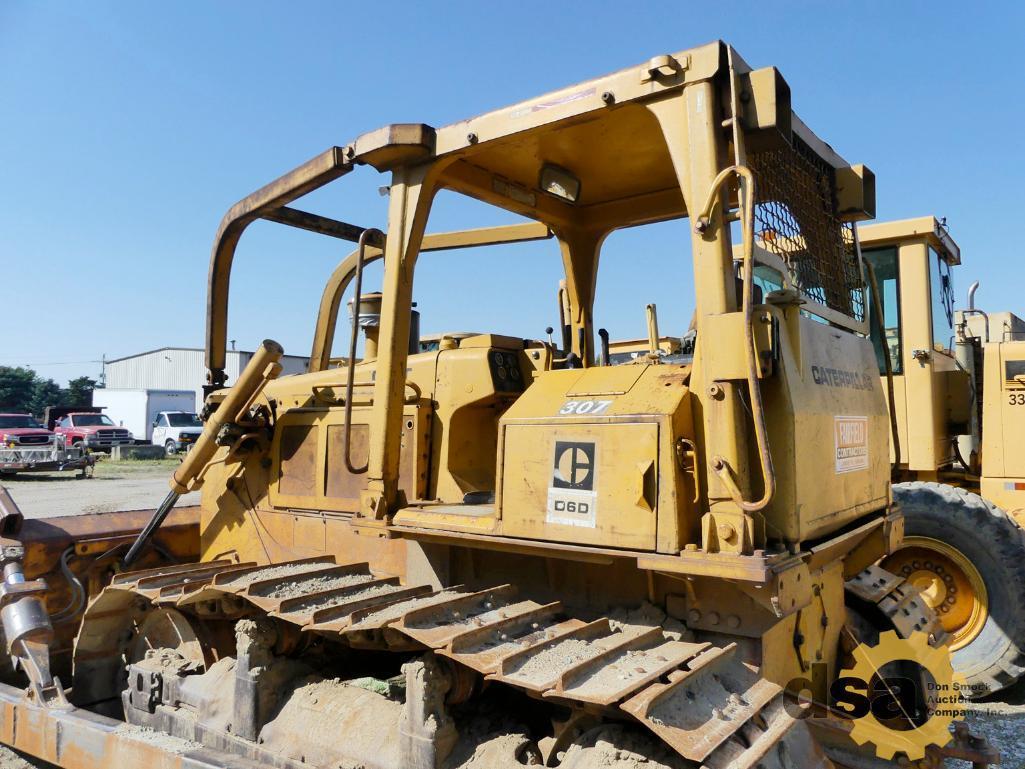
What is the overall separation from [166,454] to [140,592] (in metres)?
27.4

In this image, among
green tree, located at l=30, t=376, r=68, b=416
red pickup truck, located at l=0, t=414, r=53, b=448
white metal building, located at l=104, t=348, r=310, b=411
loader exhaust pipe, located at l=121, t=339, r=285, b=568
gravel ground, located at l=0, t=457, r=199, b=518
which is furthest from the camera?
green tree, located at l=30, t=376, r=68, b=416

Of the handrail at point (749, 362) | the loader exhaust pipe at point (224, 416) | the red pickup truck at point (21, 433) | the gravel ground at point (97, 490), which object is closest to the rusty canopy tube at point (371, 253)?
the loader exhaust pipe at point (224, 416)

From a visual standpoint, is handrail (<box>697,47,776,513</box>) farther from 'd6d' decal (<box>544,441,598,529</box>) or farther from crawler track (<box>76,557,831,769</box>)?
crawler track (<box>76,557,831,769</box>)

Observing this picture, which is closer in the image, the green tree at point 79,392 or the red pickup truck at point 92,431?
the red pickup truck at point 92,431

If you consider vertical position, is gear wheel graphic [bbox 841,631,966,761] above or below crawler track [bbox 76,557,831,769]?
below

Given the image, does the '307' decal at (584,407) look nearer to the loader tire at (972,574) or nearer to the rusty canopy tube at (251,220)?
the rusty canopy tube at (251,220)

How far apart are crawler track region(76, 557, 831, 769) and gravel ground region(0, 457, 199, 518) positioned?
28.2 ft

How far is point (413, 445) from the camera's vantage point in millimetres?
3969

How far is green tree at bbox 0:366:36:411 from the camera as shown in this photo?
177ft

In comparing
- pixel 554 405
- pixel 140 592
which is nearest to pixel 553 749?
pixel 554 405

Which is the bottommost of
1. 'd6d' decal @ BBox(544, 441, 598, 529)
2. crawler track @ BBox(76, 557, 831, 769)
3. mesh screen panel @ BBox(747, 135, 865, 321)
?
crawler track @ BBox(76, 557, 831, 769)

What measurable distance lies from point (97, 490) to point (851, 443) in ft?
58.7

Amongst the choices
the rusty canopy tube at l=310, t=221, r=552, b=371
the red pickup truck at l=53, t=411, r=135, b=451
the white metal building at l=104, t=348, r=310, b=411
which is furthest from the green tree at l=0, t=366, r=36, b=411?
the rusty canopy tube at l=310, t=221, r=552, b=371

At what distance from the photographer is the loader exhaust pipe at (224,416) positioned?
15.0ft
